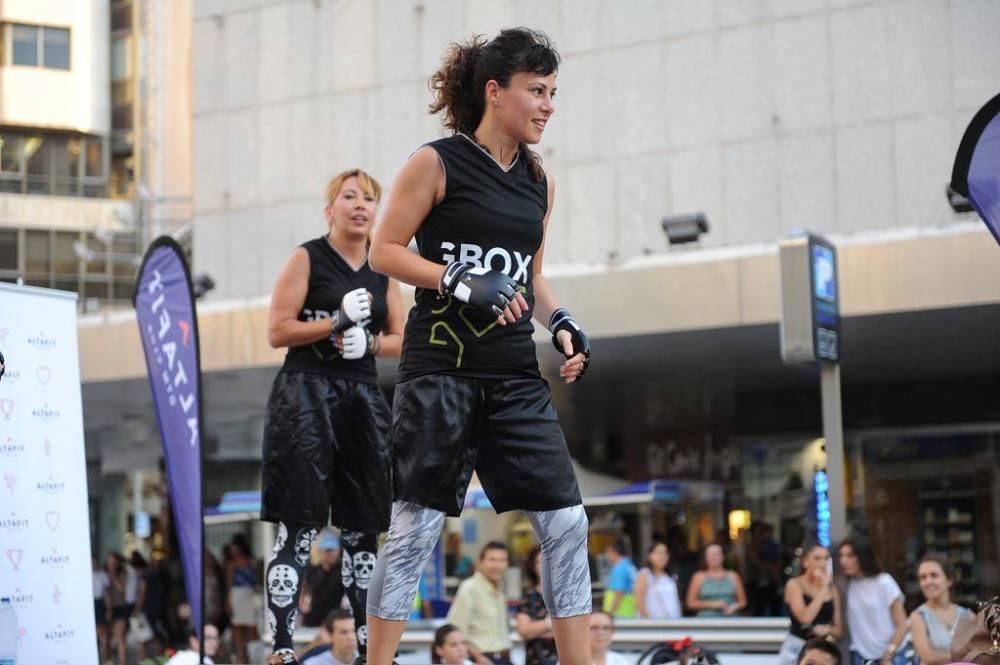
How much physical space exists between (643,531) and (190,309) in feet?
48.5

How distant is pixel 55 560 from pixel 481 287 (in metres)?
3.47

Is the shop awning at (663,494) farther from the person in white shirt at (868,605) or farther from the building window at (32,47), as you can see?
the building window at (32,47)

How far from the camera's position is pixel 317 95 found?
2477 cm

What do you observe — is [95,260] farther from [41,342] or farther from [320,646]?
[41,342]

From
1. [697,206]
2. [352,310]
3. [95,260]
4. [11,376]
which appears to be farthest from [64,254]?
[352,310]

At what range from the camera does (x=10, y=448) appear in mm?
6453

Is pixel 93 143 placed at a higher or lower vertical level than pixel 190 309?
higher

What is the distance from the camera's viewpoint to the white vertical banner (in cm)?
630

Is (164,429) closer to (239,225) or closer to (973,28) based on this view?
(973,28)

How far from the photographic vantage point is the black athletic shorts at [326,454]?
5.37 metres

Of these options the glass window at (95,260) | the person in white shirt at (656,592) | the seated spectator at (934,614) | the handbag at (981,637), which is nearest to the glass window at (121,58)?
the glass window at (95,260)

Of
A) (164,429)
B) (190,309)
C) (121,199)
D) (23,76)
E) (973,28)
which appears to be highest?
(23,76)

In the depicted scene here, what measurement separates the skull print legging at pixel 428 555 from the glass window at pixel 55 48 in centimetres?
4206

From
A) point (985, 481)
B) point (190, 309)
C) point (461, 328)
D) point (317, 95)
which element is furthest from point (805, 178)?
point (461, 328)
